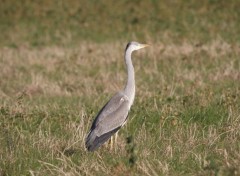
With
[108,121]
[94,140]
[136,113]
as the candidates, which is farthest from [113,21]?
[94,140]

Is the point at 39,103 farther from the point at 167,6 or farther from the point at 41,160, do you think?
the point at 167,6

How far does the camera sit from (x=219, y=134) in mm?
8609

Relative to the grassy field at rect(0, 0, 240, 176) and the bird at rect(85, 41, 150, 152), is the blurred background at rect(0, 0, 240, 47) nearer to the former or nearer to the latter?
the grassy field at rect(0, 0, 240, 176)

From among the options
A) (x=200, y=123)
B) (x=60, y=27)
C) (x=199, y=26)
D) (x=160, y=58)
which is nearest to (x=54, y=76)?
(x=160, y=58)

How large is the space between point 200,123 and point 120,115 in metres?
1.40

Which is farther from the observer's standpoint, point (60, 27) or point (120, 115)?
point (60, 27)

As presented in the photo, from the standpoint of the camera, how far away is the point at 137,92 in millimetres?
12578

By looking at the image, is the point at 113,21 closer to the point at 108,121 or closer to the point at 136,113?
the point at 136,113

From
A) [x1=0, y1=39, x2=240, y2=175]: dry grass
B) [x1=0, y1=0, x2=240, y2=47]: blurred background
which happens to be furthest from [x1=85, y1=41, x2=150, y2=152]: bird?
[x1=0, y1=0, x2=240, y2=47]: blurred background

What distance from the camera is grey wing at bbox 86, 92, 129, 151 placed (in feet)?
27.1

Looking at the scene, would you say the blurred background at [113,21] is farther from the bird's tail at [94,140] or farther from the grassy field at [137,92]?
the bird's tail at [94,140]

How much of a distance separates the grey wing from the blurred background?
12.0 metres

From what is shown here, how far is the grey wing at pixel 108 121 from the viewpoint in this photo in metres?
8.27

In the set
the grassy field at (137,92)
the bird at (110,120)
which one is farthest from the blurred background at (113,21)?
the bird at (110,120)
